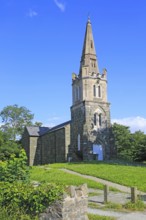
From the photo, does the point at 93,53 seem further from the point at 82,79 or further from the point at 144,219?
the point at 144,219

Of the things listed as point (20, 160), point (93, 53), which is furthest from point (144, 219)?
point (93, 53)

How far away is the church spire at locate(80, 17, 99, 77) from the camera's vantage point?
52028 millimetres

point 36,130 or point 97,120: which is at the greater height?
point 97,120

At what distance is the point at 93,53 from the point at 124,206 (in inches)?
1621

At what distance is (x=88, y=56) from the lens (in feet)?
174

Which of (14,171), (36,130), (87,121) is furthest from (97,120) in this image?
(14,171)

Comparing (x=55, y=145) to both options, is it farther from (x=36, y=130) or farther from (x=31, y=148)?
(x=36, y=130)

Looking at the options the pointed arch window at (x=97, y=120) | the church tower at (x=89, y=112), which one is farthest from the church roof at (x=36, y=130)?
the pointed arch window at (x=97, y=120)

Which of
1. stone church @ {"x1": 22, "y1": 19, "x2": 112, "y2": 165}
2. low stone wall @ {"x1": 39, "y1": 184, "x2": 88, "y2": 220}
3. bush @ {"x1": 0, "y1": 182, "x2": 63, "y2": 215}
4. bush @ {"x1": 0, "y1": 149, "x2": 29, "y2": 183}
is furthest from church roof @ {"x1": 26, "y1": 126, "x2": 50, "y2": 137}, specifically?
low stone wall @ {"x1": 39, "y1": 184, "x2": 88, "y2": 220}

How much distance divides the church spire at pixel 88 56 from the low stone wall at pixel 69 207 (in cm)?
4104

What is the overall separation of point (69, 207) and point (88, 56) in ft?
145

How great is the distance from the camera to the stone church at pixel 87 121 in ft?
161

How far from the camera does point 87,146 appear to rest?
1898 inches

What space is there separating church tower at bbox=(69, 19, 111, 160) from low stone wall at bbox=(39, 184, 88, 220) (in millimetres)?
36779
